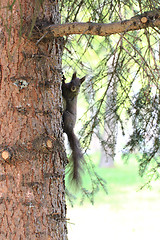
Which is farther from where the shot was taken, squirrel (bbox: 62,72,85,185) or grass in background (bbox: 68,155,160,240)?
grass in background (bbox: 68,155,160,240)

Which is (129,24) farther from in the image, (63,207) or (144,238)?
(144,238)

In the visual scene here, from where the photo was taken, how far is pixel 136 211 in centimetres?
747

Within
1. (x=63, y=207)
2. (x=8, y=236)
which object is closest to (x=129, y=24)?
(x=63, y=207)

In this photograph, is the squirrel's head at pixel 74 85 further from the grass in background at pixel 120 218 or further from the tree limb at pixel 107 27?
the grass in background at pixel 120 218

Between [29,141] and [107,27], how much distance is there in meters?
0.66

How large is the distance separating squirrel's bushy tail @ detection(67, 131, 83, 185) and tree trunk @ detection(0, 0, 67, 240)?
2.86ft

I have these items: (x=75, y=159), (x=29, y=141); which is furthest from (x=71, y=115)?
(x=29, y=141)

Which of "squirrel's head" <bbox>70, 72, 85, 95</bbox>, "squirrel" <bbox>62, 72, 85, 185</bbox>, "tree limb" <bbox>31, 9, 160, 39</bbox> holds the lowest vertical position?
"tree limb" <bbox>31, 9, 160, 39</bbox>

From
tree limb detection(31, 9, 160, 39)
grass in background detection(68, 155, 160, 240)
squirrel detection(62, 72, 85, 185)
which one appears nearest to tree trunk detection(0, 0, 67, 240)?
tree limb detection(31, 9, 160, 39)

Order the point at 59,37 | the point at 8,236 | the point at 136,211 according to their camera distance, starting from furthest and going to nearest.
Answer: the point at 136,211, the point at 59,37, the point at 8,236

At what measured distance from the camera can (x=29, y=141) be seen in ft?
5.52

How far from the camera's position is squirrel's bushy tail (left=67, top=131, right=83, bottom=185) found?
2688 millimetres

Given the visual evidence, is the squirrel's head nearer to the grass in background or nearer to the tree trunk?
the tree trunk

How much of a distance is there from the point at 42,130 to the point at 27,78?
272 millimetres
